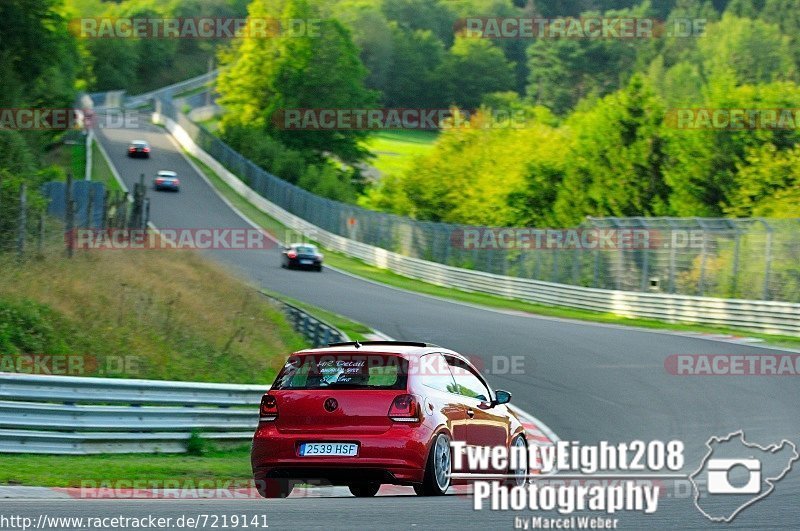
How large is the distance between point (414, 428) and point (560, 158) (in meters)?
58.6

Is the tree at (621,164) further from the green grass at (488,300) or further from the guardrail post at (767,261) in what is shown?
the guardrail post at (767,261)

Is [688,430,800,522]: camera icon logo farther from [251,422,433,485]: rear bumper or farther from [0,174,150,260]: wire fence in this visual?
[0,174,150,260]: wire fence

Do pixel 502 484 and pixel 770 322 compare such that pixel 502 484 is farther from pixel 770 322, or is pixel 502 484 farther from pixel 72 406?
pixel 770 322

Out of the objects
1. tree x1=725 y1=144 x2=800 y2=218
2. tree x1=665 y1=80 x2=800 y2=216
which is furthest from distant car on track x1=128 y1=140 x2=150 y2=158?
tree x1=725 y1=144 x2=800 y2=218

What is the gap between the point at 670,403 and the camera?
19828 millimetres

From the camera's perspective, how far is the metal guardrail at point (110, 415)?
12.6m

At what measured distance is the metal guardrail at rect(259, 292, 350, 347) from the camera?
76.5 feet

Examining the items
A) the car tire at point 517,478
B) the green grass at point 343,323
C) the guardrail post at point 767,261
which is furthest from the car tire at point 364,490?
the guardrail post at point 767,261

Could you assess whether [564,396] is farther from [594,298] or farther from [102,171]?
[102,171]

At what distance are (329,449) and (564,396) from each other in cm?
1116

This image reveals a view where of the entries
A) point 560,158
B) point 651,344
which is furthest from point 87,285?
point 560,158

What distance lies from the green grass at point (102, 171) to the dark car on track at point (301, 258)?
809 inches

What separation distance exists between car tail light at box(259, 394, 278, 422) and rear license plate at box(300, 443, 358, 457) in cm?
40

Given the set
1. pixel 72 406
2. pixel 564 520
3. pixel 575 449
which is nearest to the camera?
pixel 564 520
